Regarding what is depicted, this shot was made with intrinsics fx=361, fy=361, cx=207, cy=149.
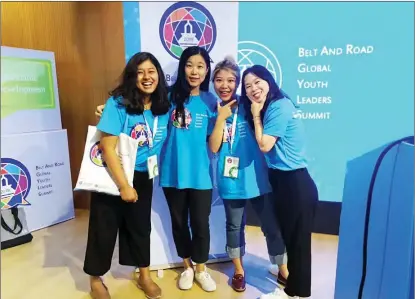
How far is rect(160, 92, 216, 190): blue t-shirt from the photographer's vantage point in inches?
61.0

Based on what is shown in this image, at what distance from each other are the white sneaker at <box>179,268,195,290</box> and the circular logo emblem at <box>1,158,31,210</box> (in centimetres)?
121

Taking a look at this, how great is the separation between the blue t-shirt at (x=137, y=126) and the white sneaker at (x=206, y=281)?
599 mm

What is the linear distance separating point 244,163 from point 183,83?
1.40ft

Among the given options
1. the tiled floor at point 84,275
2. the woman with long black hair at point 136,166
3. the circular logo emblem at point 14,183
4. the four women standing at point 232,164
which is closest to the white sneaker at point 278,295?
the four women standing at point 232,164

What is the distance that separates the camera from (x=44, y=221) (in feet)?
8.07

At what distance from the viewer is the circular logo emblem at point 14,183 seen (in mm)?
2195

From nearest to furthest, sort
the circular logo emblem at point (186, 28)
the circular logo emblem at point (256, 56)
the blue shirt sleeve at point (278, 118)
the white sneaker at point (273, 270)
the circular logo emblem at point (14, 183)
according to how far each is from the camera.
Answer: the blue shirt sleeve at point (278, 118) → the circular logo emblem at point (186, 28) → the white sneaker at point (273, 270) → the circular logo emblem at point (256, 56) → the circular logo emblem at point (14, 183)

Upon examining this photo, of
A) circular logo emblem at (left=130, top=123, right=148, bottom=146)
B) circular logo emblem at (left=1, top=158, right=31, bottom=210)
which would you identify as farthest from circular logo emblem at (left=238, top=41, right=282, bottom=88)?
circular logo emblem at (left=1, top=158, right=31, bottom=210)

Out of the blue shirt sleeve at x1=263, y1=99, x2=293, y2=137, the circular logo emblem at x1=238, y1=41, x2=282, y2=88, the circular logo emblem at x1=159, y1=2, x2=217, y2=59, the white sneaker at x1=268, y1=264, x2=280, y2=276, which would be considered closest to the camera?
the blue shirt sleeve at x1=263, y1=99, x2=293, y2=137

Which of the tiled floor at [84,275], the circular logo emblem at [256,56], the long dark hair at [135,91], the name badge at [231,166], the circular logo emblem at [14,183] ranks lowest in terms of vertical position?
the tiled floor at [84,275]

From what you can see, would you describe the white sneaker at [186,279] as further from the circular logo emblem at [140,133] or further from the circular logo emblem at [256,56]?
the circular logo emblem at [256,56]

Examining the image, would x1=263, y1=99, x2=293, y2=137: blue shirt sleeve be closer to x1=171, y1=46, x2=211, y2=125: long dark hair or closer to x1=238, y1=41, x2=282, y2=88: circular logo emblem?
x1=171, y1=46, x2=211, y2=125: long dark hair

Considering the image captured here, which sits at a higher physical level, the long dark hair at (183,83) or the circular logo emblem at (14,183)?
the long dark hair at (183,83)

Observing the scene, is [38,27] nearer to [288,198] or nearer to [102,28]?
[102,28]
